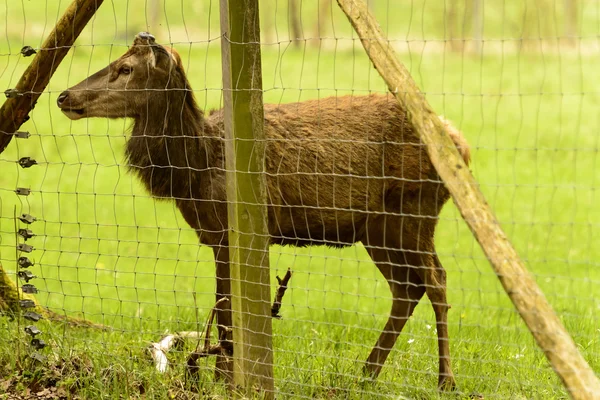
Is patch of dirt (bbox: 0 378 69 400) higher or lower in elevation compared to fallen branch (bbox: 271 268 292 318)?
lower

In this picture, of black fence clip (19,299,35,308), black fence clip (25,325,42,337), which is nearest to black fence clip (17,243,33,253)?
black fence clip (19,299,35,308)

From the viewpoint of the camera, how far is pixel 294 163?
5.79 m

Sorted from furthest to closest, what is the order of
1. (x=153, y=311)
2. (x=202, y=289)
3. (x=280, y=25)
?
(x=280, y=25) → (x=202, y=289) → (x=153, y=311)

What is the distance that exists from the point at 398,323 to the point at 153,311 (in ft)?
10.1

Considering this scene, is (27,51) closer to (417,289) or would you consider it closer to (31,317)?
(31,317)

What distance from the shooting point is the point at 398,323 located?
610 cm

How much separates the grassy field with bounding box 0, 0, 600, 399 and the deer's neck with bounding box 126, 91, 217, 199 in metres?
0.20

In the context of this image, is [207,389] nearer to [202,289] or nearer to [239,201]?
[239,201]

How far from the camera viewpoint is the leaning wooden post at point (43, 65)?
512 centimetres

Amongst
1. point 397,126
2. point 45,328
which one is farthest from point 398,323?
point 45,328

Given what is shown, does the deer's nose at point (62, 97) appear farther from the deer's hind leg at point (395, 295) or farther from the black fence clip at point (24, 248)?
the deer's hind leg at point (395, 295)

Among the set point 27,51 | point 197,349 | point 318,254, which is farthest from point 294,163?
point 318,254

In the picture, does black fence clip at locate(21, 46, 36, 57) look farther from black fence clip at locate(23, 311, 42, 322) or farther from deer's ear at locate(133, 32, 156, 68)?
black fence clip at locate(23, 311, 42, 322)

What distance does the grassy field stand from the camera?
504cm
